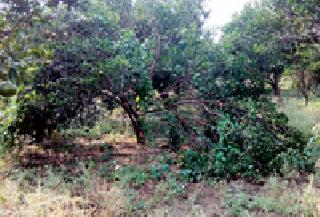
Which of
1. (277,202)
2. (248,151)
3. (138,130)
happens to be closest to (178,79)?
(138,130)

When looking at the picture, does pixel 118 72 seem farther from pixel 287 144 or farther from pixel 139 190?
pixel 287 144

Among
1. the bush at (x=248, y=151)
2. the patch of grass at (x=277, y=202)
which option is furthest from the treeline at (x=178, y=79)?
the patch of grass at (x=277, y=202)

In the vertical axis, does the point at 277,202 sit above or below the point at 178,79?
below

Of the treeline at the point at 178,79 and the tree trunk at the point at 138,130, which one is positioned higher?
the treeline at the point at 178,79

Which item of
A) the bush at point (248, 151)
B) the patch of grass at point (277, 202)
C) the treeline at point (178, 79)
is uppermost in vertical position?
the treeline at point (178, 79)

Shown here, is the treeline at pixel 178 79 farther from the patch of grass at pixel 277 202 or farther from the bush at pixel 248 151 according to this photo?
the patch of grass at pixel 277 202

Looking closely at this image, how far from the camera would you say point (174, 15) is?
23.5 feet

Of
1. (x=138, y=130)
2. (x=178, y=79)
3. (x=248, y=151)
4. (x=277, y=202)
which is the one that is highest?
(x=178, y=79)

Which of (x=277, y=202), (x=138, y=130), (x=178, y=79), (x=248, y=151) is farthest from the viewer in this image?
(x=138, y=130)

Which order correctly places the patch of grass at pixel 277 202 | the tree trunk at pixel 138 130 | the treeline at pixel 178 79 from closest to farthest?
the patch of grass at pixel 277 202 → the treeline at pixel 178 79 → the tree trunk at pixel 138 130

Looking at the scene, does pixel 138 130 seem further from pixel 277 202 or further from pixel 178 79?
pixel 277 202

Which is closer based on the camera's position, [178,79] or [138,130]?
[178,79]

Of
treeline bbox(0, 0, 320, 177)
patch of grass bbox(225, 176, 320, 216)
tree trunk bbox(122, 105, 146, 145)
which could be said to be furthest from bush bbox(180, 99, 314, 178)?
tree trunk bbox(122, 105, 146, 145)

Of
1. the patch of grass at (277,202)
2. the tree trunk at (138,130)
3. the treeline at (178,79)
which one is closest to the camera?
the patch of grass at (277,202)
